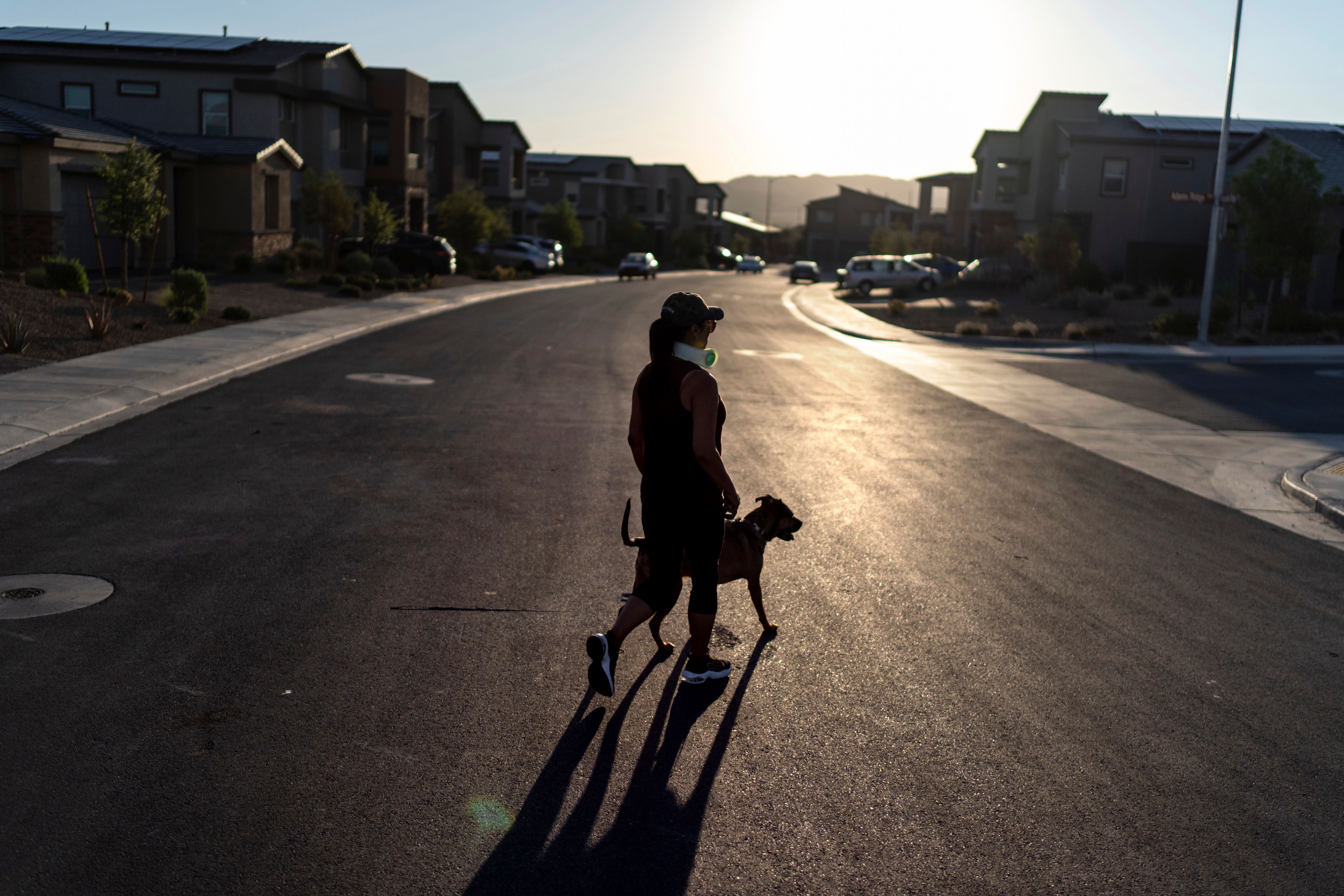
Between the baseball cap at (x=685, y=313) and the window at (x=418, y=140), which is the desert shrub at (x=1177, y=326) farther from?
the window at (x=418, y=140)

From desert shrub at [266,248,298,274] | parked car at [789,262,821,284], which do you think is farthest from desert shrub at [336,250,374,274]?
parked car at [789,262,821,284]

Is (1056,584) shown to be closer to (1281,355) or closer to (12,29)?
(1281,355)

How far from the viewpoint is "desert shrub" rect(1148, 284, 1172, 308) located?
35938 mm

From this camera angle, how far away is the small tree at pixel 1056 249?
40.4m

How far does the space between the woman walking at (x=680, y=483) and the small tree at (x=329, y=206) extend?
34829mm

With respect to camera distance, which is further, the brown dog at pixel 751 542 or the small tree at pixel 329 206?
the small tree at pixel 329 206

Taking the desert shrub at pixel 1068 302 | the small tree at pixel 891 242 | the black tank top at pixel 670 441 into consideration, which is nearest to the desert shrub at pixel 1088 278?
the desert shrub at pixel 1068 302

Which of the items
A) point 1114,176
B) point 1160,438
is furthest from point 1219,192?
point 1114,176

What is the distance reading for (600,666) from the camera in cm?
526

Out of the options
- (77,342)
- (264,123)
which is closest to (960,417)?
(77,342)

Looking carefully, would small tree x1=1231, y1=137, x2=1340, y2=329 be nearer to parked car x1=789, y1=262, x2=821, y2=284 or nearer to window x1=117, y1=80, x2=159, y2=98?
window x1=117, y1=80, x2=159, y2=98

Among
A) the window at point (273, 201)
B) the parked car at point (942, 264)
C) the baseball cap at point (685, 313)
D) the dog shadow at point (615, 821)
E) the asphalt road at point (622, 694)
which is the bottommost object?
the dog shadow at point (615, 821)

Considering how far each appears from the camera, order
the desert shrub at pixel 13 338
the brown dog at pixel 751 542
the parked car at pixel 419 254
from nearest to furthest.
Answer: the brown dog at pixel 751 542 → the desert shrub at pixel 13 338 → the parked car at pixel 419 254

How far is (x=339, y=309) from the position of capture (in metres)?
28.1
